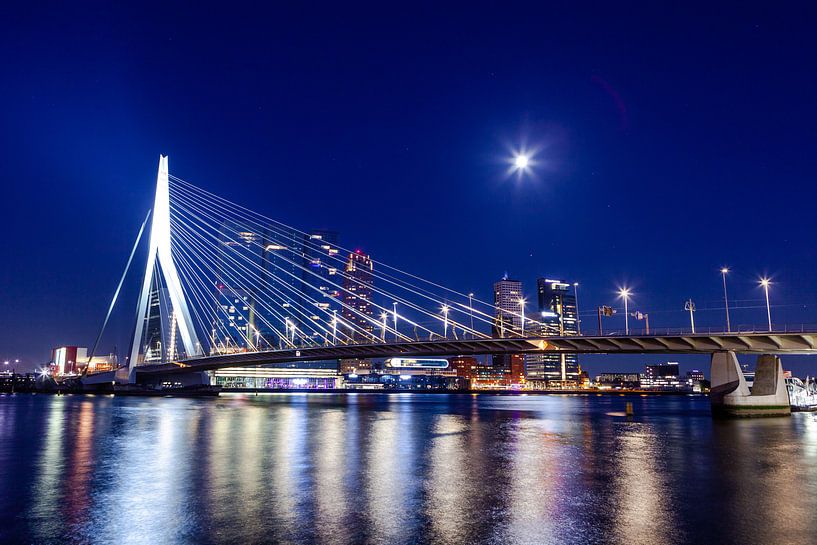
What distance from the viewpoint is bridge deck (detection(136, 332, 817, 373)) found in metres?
43.6

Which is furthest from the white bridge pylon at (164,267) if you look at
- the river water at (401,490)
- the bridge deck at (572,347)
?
the river water at (401,490)

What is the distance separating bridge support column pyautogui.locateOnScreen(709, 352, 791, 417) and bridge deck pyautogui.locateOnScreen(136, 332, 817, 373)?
5.26ft

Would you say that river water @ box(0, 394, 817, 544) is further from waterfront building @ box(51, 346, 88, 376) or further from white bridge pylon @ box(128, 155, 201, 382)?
waterfront building @ box(51, 346, 88, 376)

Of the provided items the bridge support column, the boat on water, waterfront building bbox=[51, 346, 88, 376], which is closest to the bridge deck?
the bridge support column

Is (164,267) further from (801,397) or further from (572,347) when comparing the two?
(801,397)

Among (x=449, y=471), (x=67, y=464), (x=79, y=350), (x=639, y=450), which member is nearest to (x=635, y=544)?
(x=449, y=471)

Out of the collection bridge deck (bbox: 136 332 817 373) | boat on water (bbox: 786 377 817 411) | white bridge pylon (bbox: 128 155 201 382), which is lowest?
boat on water (bbox: 786 377 817 411)

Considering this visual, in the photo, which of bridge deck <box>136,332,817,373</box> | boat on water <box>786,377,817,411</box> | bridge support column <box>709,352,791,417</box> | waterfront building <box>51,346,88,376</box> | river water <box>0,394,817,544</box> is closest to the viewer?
river water <box>0,394,817,544</box>

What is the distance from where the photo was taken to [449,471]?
1773 centimetres

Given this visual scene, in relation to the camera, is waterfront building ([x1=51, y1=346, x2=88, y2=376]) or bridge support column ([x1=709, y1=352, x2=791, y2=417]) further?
waterfront building ([x1=51, y1=346, x2=88, y2=376])

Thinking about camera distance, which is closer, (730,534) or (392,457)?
(730,534)

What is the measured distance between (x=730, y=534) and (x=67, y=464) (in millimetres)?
18946

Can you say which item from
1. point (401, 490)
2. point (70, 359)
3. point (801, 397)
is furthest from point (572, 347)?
point (70, 359)

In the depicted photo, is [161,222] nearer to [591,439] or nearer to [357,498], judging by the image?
[591,439]
